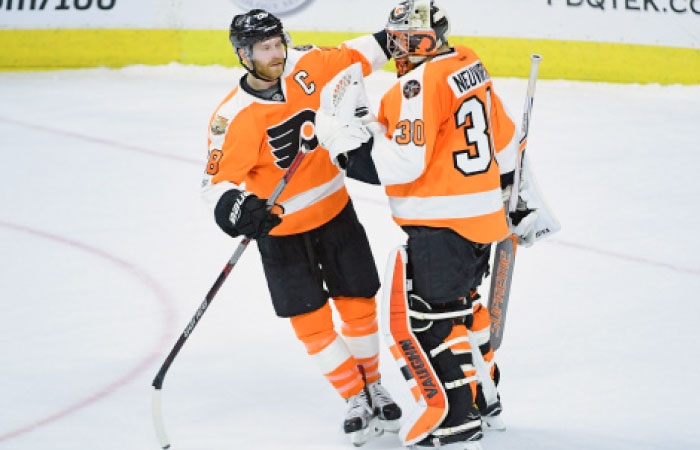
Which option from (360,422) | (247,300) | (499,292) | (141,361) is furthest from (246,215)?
(247,300)

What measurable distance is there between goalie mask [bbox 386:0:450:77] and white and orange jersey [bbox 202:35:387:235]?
0.31 m

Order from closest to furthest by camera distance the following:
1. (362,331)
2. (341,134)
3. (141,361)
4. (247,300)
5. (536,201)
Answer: (341,134), (536,201), (362,331), (141,361), (247,300)

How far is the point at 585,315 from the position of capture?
3484mm

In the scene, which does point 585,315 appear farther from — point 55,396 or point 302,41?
point 302,41

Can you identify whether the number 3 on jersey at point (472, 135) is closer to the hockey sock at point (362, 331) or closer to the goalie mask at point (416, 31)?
the goalie mask at point (416, 31)

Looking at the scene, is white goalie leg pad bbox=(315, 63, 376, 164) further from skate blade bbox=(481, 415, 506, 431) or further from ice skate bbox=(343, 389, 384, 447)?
skate blade bbox=(481, 415, 506, 431)

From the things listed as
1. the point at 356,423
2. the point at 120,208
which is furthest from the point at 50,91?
the point at 356,423

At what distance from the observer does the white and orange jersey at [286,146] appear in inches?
99.6

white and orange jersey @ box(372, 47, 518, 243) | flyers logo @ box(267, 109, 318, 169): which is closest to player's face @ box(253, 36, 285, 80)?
flyers logo @ box(267, 109, 318, 169)

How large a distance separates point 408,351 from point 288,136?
2.10 ft

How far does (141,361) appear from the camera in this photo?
3258 mm

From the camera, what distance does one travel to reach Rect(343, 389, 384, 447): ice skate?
266 centimetres

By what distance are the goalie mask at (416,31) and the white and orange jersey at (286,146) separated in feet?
1.00

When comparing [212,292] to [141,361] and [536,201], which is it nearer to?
[141,361]
